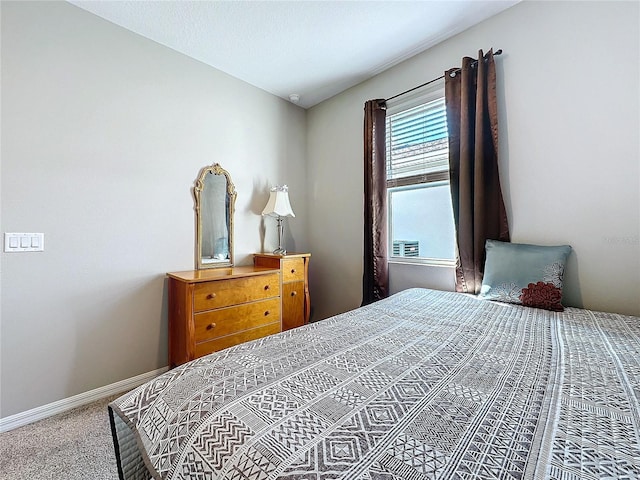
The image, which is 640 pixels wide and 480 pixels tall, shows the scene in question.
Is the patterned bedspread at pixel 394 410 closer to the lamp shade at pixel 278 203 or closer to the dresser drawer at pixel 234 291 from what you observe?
the dresser drawer at pixel 234 291

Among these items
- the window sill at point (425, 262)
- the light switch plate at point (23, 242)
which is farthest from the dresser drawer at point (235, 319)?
the window sill at point (425, 262)

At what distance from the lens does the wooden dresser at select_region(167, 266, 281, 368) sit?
2.05m

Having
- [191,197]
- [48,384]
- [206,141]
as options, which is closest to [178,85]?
[206,141]

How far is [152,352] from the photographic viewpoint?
2.25 meters

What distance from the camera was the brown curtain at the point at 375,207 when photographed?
2.68 metres

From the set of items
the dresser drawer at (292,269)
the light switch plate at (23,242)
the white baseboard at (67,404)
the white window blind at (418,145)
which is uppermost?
the white window blind at (418,145)

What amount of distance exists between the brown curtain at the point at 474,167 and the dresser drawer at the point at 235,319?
1.57m

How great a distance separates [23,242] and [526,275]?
3.05 m

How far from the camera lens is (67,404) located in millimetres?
1847

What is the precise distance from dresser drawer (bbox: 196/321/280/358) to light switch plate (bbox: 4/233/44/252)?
3.90 feet

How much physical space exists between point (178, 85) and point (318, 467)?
2861 millimetres

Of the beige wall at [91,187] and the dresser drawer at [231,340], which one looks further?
the dresser drawer at [231,340]

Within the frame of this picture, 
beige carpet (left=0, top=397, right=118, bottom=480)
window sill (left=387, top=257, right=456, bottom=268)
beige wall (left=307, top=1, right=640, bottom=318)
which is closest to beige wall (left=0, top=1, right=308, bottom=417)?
beige carpet (left=0, top=397, right=118, bottom=480)

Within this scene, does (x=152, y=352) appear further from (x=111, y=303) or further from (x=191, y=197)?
(x=191, y=197)
